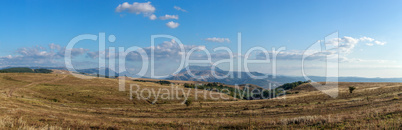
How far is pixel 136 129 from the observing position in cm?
1638

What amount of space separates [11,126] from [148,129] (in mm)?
8854

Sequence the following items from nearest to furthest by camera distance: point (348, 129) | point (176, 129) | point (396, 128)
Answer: point (396, 128), point (348, 129), point (176, 129)

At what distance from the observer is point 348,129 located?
1280 centimetres

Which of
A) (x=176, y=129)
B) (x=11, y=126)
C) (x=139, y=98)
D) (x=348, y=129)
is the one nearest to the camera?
(x=348, y=129)

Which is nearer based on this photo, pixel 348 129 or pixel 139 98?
pixel 348 129

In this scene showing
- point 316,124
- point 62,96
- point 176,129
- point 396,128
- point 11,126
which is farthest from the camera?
point 62,96

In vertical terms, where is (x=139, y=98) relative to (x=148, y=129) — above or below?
below

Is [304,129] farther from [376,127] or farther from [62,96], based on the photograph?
[62,96]

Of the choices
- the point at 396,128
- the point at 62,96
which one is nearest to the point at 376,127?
the point at 396,128

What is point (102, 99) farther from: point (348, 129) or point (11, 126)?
point (348, 129)

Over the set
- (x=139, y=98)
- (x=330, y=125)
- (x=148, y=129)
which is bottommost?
(x=139, y=98)

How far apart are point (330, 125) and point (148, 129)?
43.9ft

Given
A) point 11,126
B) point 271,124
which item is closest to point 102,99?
point 11,126

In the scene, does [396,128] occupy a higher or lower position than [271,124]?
higher
